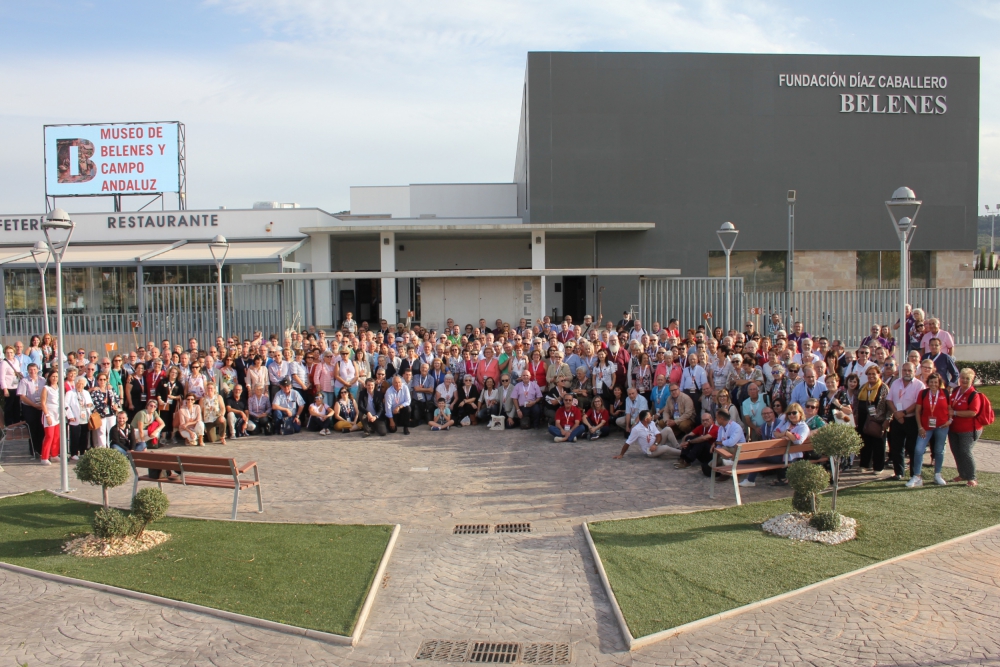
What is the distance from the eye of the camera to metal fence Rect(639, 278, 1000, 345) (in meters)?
20.5

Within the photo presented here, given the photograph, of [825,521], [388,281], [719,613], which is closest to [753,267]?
[388,281]

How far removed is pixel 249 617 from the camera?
6188mm

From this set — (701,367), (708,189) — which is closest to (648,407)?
(701,367)

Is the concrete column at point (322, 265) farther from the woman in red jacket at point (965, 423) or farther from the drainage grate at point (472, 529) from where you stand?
the woman in red jacket at point (965, 423)

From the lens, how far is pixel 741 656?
215 inches

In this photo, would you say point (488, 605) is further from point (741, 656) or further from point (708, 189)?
point (708, 189)

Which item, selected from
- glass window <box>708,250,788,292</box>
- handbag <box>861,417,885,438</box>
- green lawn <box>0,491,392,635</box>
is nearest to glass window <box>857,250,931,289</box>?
glass window <box>708,250,788,292</box>

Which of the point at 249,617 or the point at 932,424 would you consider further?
the point at 932,424

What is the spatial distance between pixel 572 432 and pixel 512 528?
444cm

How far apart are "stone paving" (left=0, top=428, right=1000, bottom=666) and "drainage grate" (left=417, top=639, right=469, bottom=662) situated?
0.36ft

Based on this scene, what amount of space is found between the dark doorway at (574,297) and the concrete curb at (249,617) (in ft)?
68.6

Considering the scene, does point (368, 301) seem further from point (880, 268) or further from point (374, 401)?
point (880, 268)

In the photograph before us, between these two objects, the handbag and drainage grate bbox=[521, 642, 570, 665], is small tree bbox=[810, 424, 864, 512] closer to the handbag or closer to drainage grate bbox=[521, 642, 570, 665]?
the handbag

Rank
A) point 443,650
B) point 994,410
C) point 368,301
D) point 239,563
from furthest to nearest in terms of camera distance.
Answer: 1. point 368,301
2. point 994,410
3. point 239,563
4. point 443,650
